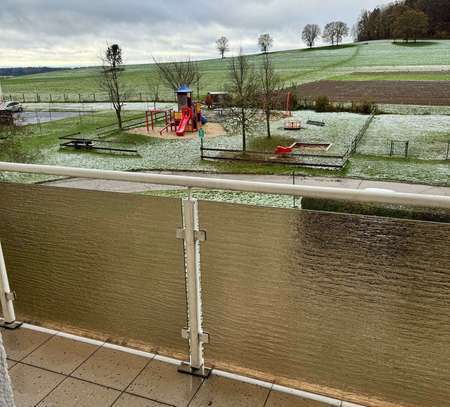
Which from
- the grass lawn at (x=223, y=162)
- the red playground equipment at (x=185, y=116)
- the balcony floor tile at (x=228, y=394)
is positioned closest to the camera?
the balcony floor tile at (x=228, y=394)

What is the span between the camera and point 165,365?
283 centimetres

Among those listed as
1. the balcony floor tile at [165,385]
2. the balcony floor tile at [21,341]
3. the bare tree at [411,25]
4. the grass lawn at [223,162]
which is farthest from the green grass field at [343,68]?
the balcony floor tile at [165,385]

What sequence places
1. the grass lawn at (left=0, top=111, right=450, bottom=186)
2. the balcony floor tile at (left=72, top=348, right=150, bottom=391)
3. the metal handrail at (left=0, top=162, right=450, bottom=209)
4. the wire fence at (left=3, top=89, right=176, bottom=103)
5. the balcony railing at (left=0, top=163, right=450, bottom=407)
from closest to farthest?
the metal handrail at (left=0, top=162, right=450, bottom=209), the balcony railing at (left=0, top=163, right=450, bottom=407), the balcony floor tile at (left=72, top=348, right=150, bottom=391), the grass lawn at (left=0, top=111, right=450, bottom=186), the wire fence at (left=3, top=89, right=176, bottom=103)

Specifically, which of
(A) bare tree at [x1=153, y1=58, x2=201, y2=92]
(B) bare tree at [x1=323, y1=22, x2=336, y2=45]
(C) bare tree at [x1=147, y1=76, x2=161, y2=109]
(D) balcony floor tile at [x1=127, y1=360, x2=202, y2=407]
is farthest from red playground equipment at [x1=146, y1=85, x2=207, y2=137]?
(B) bare tree at [x1=323, y1=22, x2=336, y2=45]

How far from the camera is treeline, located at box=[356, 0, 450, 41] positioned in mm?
76312

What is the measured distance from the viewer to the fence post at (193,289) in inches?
98.8

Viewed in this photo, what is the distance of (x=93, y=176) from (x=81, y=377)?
1.26 metres

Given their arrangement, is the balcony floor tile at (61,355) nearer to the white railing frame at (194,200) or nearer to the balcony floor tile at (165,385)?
the balcony floor tile at (165,385)

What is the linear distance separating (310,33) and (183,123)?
74.0m

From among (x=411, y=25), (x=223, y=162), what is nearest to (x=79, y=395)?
(x=223, y=162)

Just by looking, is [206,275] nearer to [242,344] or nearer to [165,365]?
[242,344]

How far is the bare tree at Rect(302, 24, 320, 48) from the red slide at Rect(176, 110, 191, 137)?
72.6 meters

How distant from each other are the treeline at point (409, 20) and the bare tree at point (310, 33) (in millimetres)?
9175

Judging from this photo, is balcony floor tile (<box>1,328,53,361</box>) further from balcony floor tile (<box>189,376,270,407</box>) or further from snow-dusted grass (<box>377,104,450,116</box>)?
snow-dusted grass (<box>377,104,450,116</box>)
